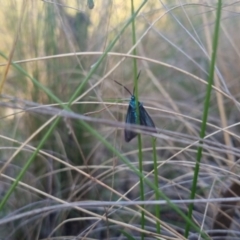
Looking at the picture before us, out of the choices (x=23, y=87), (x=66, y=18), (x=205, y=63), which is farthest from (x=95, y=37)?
(x=205, y=63)

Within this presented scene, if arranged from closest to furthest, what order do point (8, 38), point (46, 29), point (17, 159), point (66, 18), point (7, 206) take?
1. point (7, 206)
2. point (17, 159)
3. point (46, 29)
4. point (66, 18)
5. point (8, 38)

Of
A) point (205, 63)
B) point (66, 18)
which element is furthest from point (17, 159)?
point (205, 63)

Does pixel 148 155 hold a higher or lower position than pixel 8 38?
lower

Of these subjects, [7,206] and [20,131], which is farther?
[20,131]

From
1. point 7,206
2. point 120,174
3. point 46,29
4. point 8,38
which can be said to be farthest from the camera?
point 8,38

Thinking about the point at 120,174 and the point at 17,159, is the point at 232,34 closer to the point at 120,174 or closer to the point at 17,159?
the point at 120,174

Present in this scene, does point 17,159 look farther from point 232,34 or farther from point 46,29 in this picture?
point 232,34

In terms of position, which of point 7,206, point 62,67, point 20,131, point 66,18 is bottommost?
point 7,206
